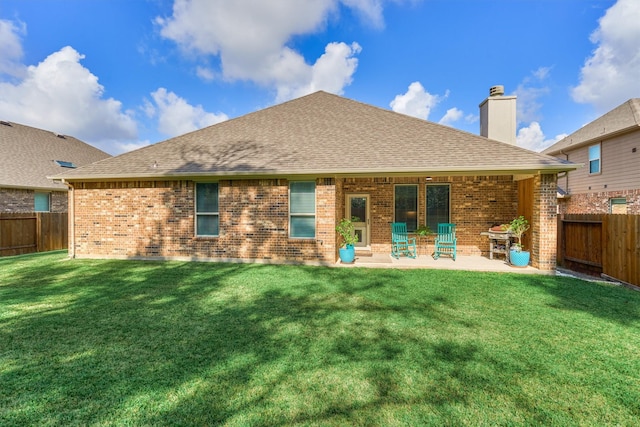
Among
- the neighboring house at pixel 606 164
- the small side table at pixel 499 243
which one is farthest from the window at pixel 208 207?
the neighboring house at pixel 606 164

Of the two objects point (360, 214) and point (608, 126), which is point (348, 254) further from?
point (608, 126)

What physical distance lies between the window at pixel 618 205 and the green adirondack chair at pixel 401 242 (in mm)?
9834

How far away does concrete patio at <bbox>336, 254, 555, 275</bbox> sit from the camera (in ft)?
23.4

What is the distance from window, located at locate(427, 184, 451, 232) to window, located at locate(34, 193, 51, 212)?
56.8ft

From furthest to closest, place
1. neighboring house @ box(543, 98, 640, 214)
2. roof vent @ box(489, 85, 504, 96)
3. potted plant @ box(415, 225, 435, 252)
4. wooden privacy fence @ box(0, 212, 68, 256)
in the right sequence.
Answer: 1. neighboring house @ box(543, 98, 640, 214)
2. wooden privacy fence @ box(0, 212, 68, 256)
3. roof vent @ box(489, 85, 504, 96)
4. potted plant @ box(415, 225, 435, 252)

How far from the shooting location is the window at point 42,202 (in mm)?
13219

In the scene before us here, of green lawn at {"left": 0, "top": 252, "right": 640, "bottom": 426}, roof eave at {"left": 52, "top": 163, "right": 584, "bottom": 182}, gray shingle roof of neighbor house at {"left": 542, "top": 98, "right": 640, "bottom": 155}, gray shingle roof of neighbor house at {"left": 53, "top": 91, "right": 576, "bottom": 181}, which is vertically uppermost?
gray shingle roof of neighbor house at {"left": 542, "top": 98, "right": 640, "bottom": 155}

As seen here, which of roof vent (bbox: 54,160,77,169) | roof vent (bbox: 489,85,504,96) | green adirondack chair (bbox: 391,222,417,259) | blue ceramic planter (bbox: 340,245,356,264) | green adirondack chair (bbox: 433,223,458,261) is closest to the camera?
blue ceramic planter (bbox: 340,245,356,264)

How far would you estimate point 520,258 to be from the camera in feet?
23.7

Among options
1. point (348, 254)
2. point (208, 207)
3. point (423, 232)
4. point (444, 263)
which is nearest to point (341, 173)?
point (348, 254)

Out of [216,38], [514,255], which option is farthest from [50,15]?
[514,255]

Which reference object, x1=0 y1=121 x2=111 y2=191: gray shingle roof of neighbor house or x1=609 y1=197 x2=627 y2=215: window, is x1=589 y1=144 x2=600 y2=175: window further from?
x1=0 y1=121 x2=111 y2=191: gray shingle roof of neighbor house

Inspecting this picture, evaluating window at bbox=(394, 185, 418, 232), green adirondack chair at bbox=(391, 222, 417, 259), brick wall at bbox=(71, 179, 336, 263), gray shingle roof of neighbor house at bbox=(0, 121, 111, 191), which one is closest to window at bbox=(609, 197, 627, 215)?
window at bbox=(394, 185, 418, 232)

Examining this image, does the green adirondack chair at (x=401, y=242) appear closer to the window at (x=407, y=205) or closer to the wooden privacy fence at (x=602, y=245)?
the window at (x=407, y=205)
